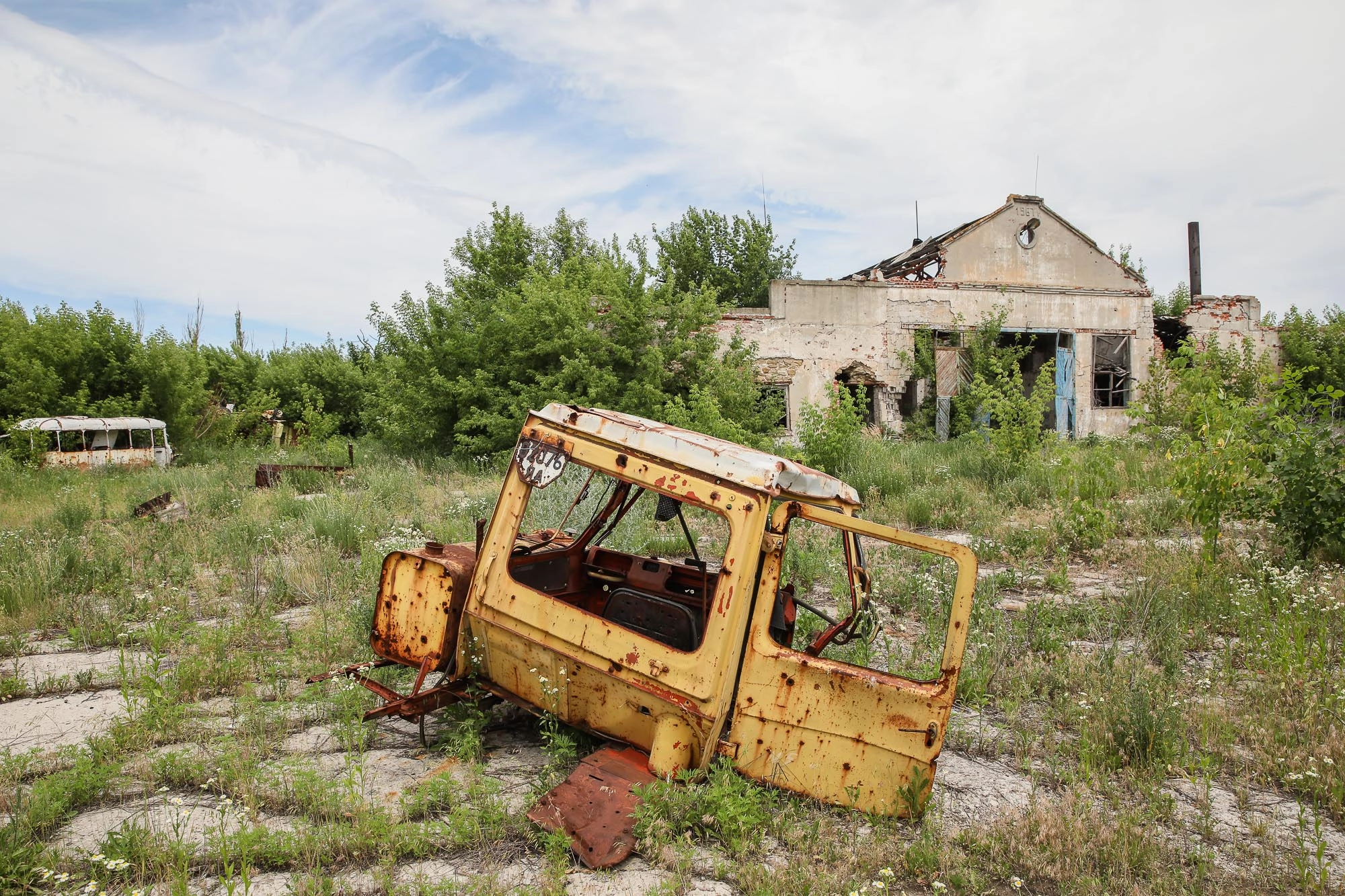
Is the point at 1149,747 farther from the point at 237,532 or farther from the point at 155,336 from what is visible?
the point at 155,336

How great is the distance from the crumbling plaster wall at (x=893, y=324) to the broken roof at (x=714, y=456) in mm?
13566

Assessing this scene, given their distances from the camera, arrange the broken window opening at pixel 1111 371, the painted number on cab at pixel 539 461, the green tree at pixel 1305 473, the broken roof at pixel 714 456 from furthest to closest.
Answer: the broken window opening at pixel 1111 371, the green tree at pixel 1305 473, the painted number on cab at pixel 539 461, the broken roof at pixel 714 456

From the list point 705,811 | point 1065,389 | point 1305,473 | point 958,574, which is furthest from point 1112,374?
point 705,811

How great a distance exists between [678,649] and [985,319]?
57.2ft

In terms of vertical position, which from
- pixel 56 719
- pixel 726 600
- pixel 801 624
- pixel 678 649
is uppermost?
pixel 726 600

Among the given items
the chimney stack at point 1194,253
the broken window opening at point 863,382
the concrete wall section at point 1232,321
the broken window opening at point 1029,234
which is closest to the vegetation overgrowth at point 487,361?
the broken window opening at point 863,382

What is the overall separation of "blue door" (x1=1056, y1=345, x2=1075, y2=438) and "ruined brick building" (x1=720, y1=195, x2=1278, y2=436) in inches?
1.3

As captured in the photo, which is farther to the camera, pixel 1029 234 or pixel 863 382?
pixel 1029 234

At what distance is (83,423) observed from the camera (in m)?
16.1

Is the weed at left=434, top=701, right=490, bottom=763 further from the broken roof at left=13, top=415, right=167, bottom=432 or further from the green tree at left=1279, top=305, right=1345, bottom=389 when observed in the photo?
the green tree at left=1279, top=305, right=1345, bottom=389

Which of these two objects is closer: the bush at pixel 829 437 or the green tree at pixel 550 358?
the bush at pixel 829 437

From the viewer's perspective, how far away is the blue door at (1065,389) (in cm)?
1902

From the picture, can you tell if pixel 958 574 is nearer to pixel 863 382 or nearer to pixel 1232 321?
pixel 863 382

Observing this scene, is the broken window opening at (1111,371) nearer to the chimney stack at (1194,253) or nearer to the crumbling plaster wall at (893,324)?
the crumbling plaster wall at (893,324)
